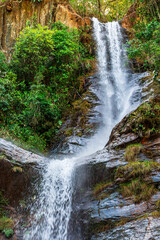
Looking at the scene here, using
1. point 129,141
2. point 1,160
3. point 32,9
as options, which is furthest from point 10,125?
point 32,9

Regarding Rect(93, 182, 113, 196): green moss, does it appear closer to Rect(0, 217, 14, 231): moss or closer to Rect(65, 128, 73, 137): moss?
Rect(0, 217, 14, 231): moss

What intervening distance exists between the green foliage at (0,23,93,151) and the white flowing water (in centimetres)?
197

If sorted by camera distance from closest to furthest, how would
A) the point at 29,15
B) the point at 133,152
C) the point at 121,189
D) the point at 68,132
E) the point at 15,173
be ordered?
the point at 121,189, the point at 133,152, the point at 15,173, the point at 68,132, the point at 29,15

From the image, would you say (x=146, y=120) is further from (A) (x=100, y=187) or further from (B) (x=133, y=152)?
(A) (x=100, y=187)

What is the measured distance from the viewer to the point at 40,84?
1259 cm

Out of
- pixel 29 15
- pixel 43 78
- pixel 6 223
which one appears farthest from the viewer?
pixel 29 15

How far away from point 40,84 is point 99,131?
5.09 m

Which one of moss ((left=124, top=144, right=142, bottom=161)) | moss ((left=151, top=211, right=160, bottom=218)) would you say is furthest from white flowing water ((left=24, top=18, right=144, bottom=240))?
moss ((left=151, top=211, right=160, bottom=218))

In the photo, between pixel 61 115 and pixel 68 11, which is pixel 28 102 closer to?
pixel 61 115

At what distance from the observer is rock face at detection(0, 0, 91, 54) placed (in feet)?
52.1

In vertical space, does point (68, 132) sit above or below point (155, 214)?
above

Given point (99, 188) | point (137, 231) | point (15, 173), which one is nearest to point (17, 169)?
point (15, 173)

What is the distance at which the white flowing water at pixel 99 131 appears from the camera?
6.23 m

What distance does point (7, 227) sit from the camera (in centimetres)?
605
